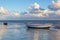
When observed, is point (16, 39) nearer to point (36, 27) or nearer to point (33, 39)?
point (33, 39)

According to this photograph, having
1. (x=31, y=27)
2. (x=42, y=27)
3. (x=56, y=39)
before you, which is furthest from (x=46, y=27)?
(x=56, y=39)

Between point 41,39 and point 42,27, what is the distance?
20.4 meters

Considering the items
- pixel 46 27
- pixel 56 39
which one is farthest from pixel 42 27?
pixel 56 39

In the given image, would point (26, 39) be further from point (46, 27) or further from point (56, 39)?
point (46, 27)

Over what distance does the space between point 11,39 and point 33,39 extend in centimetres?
319

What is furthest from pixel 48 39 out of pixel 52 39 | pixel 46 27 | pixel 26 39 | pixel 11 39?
pixel 46 27

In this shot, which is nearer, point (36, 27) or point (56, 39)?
point (56, 39)

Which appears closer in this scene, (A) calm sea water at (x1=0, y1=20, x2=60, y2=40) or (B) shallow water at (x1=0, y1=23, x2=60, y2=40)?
(B) shallow water at (x1=0, y1=23, x2=60, y2=40)

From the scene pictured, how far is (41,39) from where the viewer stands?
1099 inches

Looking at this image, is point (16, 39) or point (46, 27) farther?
point (46, 27)

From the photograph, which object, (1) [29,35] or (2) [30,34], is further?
(2) [30,34]

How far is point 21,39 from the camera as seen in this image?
91.6 feet

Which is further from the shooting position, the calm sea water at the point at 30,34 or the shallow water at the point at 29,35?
the calm sea water at the point at 30,34

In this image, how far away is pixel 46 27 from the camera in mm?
47906
